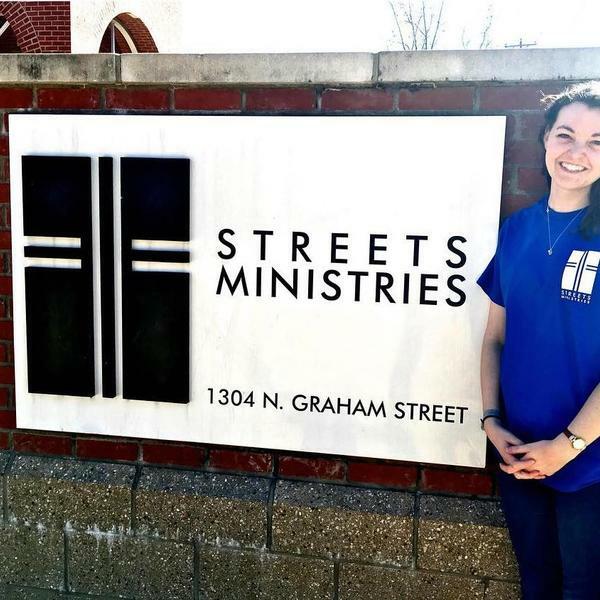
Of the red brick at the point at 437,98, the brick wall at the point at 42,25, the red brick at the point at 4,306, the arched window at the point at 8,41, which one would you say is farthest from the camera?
the arched window at the point at 8,41

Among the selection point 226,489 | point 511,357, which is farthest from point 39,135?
point 511,357

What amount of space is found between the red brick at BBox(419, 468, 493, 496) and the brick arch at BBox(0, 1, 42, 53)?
9.18m

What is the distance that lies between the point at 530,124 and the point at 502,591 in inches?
65.8

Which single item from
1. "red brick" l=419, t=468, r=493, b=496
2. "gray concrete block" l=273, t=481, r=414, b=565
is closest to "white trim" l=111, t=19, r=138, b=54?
"gray concrete block" l=273, t=481, r=414, b=565

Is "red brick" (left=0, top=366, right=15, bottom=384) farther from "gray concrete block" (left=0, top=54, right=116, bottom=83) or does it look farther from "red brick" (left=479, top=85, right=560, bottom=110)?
"red brick" (left=479, top=85, right=560, bottom=110)

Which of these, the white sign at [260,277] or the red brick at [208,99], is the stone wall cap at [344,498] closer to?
the white sign at [260,277]

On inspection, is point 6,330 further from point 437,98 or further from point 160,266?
point 437,98

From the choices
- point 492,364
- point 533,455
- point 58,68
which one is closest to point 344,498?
point 492,364

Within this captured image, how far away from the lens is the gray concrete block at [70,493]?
2994 mm

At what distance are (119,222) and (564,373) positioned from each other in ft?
5.59

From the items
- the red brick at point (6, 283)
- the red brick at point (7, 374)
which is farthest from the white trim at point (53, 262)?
the red brick at point (7, 374)

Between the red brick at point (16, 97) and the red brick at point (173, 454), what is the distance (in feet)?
4.68

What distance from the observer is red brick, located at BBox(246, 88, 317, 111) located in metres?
2.70

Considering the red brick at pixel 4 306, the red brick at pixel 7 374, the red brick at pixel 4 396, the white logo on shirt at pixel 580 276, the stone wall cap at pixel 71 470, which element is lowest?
the stone wall cap at pixel 71 470
